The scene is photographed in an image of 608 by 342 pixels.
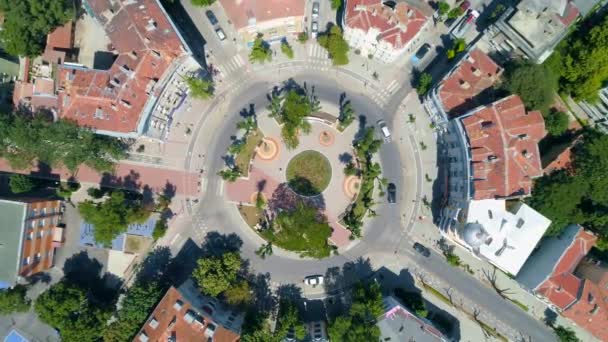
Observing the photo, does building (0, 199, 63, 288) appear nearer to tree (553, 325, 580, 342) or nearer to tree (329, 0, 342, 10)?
tree (329, 0, 342, 10)

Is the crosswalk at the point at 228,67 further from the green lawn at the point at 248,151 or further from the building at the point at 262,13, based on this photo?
the green lawn at the point at 248,151

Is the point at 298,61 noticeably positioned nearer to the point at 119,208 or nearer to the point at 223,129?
the point at 223,129

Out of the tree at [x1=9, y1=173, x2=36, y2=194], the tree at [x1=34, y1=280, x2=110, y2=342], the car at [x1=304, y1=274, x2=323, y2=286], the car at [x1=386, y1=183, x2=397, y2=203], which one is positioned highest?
the car at [x1=386, y1=183, x2=397, y2=203]

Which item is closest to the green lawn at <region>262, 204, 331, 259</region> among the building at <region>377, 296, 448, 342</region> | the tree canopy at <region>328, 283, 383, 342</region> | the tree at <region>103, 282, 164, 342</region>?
the tree canopy at <region>328, 283, 383, 342</region>

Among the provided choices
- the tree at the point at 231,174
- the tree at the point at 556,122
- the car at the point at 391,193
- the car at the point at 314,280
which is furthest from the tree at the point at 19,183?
the tree at the point at 556,122

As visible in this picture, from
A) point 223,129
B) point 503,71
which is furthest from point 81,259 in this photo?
point 503,71
